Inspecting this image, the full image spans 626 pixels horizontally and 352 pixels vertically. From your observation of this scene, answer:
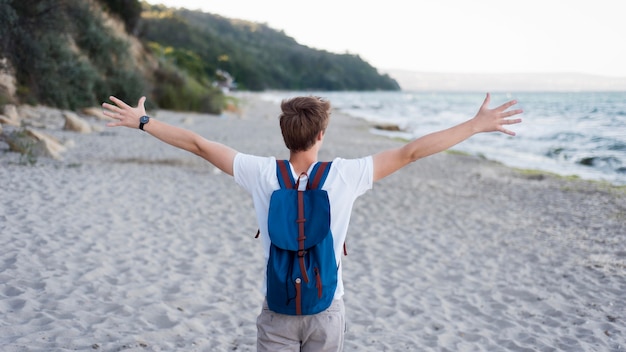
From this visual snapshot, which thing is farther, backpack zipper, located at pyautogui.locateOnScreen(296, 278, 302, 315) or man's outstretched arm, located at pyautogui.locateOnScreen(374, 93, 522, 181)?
man's outstretched arm, located at pyautogui.locateOnScreen(374, 93, 522, 181)

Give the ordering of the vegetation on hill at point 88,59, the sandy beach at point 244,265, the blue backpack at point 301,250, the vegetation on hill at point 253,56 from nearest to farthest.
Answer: the blue backpack at point 301,250
the sandy beach at point 244,265
the vegetation on hill at point 88,59
the vegetation on hill at point 253,56

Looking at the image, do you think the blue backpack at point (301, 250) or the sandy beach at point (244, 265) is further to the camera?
the sandy beach at point (244, 265)

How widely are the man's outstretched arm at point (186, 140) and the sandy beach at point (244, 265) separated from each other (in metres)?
1.92

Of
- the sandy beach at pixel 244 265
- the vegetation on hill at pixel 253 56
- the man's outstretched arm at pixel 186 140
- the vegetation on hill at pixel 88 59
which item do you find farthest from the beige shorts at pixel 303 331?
the vegetation on hill at pixel 253 56


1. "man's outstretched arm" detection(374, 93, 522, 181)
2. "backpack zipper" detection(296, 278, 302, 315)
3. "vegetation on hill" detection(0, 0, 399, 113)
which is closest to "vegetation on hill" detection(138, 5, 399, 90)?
"vegetation on hill" detection(0, 0, 399, 113)

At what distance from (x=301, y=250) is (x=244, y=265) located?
408 centimetres

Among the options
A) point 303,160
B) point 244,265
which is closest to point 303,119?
point 303,160

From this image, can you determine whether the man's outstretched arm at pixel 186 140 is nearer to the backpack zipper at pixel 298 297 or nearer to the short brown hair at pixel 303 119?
the short brown hair at pixel 303 119

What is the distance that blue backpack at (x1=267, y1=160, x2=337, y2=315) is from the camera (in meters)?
1.99

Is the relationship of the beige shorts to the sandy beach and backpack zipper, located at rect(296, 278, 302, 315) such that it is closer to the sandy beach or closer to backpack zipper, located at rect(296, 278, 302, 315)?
backpack zipper, located at rect(296, 278, 302, 315)

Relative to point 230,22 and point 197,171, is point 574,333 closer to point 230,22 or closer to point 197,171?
point 197,171

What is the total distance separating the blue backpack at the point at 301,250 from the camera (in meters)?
1.99

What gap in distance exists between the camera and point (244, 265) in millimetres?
Result: 5957

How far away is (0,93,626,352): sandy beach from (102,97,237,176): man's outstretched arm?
192cm
